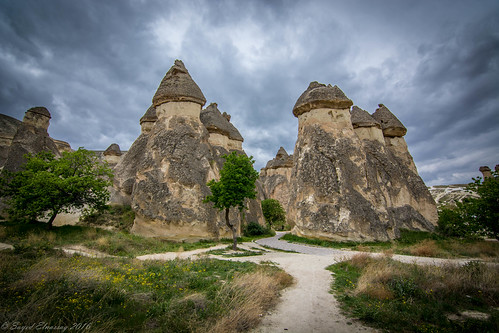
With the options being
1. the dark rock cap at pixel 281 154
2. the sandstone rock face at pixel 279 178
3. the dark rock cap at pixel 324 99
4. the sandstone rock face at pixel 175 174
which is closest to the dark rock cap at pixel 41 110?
the sandstone rock face at pixel 175 174

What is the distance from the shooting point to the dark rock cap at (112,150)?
97.1 ft

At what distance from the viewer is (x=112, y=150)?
2981 centimetres

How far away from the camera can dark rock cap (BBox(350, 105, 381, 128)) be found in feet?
69.6

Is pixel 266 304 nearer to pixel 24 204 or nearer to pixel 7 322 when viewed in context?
pixel 7 322

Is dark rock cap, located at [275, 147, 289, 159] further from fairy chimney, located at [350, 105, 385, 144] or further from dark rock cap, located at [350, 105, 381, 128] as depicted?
fairy chimney, located at [350, 105, 385, 144]

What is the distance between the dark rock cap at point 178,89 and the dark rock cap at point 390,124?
56.5ft

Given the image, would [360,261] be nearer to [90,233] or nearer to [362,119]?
[90,233]

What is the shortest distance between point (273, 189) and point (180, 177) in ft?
85.1

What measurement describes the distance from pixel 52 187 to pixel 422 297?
53.1 ft

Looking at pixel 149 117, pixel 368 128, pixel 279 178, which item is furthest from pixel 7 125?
pixel 368 128

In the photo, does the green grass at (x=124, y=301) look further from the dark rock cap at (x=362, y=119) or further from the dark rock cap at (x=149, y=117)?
the dark rock cap at (x=362, y=119)

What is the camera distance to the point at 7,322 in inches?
108

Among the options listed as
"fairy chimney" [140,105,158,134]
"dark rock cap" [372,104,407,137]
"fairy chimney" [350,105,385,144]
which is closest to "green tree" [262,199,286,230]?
"fairy chimney" [350,105,385,144]

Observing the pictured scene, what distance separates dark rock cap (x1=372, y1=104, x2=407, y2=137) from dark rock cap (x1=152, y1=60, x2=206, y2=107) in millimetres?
17230
